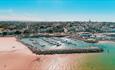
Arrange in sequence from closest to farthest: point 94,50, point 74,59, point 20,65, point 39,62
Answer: point 20,65, point 39,62, point 74,59, point 94,50

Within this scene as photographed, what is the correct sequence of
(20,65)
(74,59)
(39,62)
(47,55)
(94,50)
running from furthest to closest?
1. (94,50)
2. (47,55)
3. (74,59)
4. (39,62)
5. (20,65)

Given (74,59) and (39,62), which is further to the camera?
(74,59)

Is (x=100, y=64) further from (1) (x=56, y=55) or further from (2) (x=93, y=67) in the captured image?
(1) (x=56, y=55)

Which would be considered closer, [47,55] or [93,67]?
[93,67]

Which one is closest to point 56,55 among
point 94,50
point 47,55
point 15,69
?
point 47,55

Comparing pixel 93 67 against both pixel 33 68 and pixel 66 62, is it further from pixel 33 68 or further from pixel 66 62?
pixel 33 68

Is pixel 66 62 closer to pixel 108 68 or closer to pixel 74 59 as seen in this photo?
pixel 74 59

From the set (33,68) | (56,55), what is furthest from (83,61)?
(33,68)

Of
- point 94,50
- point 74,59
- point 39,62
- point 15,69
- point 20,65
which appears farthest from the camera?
point 94,50

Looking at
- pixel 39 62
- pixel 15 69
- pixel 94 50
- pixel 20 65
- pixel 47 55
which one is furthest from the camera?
pixel 94 50
